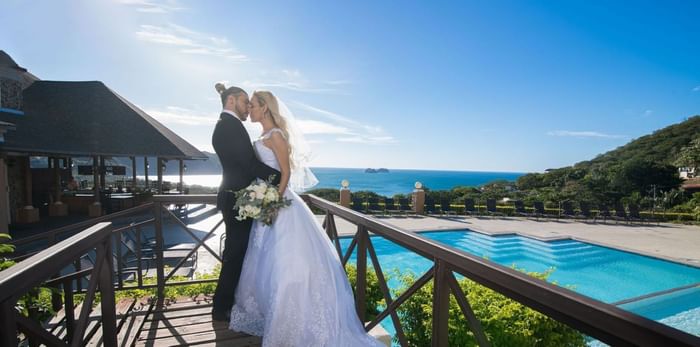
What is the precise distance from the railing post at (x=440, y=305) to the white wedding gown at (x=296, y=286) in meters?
0.80

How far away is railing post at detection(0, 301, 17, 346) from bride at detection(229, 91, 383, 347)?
156 cm

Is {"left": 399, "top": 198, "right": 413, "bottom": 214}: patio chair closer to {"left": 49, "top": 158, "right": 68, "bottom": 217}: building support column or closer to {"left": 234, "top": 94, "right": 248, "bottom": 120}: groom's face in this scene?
{"left": 49, "top": 158, "right": 68, "bottom": 217}: building support column

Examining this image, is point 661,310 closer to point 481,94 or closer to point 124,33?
point 124,33

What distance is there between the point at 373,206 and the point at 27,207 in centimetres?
1440

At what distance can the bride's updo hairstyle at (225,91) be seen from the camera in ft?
8.98

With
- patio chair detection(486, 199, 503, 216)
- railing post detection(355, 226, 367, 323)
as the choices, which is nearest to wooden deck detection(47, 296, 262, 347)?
railing post detection(355, 226, 367, 323)

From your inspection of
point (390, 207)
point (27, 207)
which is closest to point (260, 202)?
point (27, 207)

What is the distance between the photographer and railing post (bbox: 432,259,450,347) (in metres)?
1.65

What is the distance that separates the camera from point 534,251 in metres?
11.4

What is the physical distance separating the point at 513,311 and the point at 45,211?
17583 mm

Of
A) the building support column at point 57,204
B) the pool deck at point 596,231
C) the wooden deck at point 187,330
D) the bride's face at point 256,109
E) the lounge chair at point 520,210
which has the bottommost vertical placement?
the pool deck at point 596,231

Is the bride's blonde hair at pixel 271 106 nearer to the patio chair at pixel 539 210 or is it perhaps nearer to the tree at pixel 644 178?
the patio chair at pixel 539 210

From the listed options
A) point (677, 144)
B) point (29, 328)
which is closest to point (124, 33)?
point (29, 328)

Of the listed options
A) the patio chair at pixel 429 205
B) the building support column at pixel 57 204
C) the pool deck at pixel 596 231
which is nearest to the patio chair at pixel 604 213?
the pool deck at pixel 596 231
